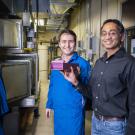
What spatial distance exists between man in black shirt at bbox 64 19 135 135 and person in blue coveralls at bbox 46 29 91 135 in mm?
368

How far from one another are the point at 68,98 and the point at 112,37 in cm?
75

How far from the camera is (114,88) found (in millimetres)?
1632

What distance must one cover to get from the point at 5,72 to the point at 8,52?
0.76 meters

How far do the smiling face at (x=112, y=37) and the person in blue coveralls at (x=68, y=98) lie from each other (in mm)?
501

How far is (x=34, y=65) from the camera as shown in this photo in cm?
389

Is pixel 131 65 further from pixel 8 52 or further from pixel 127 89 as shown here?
pixel 8 52

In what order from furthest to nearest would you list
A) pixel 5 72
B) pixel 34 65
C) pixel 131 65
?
pixel 34 65, pixel 5 72, pixel 131 65

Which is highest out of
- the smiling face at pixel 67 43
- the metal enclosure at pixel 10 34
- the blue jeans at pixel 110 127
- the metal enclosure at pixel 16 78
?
the metal enclosure at pixel 10 34

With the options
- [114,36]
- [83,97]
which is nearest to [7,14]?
[83,97]

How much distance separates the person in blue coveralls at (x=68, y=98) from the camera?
7.10ft

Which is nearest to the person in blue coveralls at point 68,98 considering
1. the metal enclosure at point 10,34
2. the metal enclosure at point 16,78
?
the metal enclosure at point 16,78

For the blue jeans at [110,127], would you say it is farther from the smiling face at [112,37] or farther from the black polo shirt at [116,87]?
the smiling face at [112,37]

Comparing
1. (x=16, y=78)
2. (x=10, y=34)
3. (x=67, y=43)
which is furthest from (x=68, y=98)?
(x=10, y=34)

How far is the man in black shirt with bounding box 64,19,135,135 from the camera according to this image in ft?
5.10
